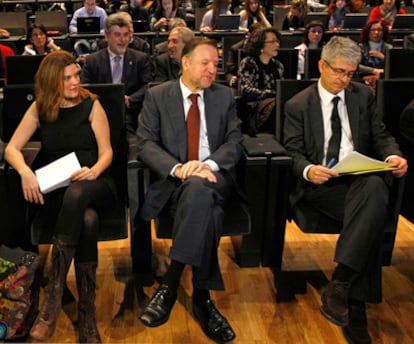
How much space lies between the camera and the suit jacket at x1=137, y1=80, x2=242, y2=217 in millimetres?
2412

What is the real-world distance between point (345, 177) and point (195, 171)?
2.12 feet

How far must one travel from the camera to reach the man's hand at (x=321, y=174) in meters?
2.32

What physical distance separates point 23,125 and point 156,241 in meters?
0.96

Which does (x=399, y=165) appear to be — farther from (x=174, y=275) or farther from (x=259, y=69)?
(x=259, y=69)

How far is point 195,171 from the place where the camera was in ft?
7.61

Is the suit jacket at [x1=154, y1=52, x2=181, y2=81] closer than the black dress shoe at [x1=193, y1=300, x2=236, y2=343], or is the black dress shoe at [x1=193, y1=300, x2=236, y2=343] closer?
the black dress shoe at [x1=193, y1=300, x2=236, y2=343]

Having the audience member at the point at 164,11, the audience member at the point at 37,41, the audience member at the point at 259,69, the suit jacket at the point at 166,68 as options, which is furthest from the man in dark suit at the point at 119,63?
the audience member at the point at 164,11

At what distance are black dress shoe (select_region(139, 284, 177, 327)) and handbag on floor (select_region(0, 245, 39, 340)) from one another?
47 cm

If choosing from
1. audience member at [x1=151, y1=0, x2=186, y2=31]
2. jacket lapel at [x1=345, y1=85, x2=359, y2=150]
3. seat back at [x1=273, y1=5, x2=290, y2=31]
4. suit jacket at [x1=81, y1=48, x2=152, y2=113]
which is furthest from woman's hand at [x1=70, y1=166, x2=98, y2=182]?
seat back at [x1=273, y1=5, x2=290, y2=31]

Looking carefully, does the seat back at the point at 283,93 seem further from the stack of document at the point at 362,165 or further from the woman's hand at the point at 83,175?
the woman's hand at the point at 83,175

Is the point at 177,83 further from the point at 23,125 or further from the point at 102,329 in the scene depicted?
the point at 102,329

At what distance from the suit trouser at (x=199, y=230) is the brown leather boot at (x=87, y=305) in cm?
34

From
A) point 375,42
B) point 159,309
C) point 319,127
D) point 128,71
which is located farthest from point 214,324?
point 375,42

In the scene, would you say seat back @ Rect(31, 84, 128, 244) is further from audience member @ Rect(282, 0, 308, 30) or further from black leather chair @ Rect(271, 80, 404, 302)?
audience member @ Rect(282, 0, 308, 30)
